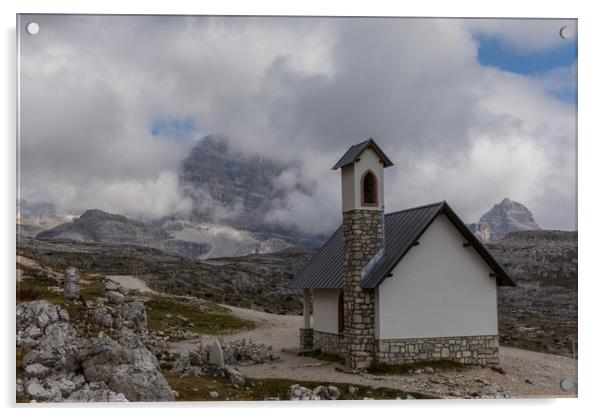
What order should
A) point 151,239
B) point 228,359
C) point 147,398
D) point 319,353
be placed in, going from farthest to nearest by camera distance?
point 151,239 < point 319,353 < point 228,359 < point 147,398

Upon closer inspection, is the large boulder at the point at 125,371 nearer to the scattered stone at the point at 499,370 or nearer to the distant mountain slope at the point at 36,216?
the distant mountain slope at the point at 36,216

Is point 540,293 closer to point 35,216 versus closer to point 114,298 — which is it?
point 114,298

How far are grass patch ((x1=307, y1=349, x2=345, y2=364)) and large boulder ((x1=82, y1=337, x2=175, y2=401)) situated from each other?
7.81m

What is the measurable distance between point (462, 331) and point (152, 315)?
22.8m

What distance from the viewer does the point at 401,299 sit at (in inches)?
852

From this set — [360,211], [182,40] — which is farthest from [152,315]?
[182,40]

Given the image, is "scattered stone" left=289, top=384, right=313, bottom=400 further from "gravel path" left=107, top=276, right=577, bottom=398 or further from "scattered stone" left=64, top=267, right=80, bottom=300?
"scattered stone" left=64, top=267, right=80, bottom=300

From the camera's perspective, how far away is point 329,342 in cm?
2541

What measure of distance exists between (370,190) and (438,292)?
3967 millimetres

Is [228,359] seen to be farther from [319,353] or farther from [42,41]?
[42,41]

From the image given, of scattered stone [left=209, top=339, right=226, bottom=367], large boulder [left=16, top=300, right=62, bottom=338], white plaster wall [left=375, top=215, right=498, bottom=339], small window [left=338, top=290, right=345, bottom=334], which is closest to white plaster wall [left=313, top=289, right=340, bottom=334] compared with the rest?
small window [left=338, top=290, right=345, bottom=334]

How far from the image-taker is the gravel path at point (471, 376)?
18.2 meters

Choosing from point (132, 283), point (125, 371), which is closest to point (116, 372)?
point (125, 371)

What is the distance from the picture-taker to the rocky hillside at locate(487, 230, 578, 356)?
22734 millimetres
